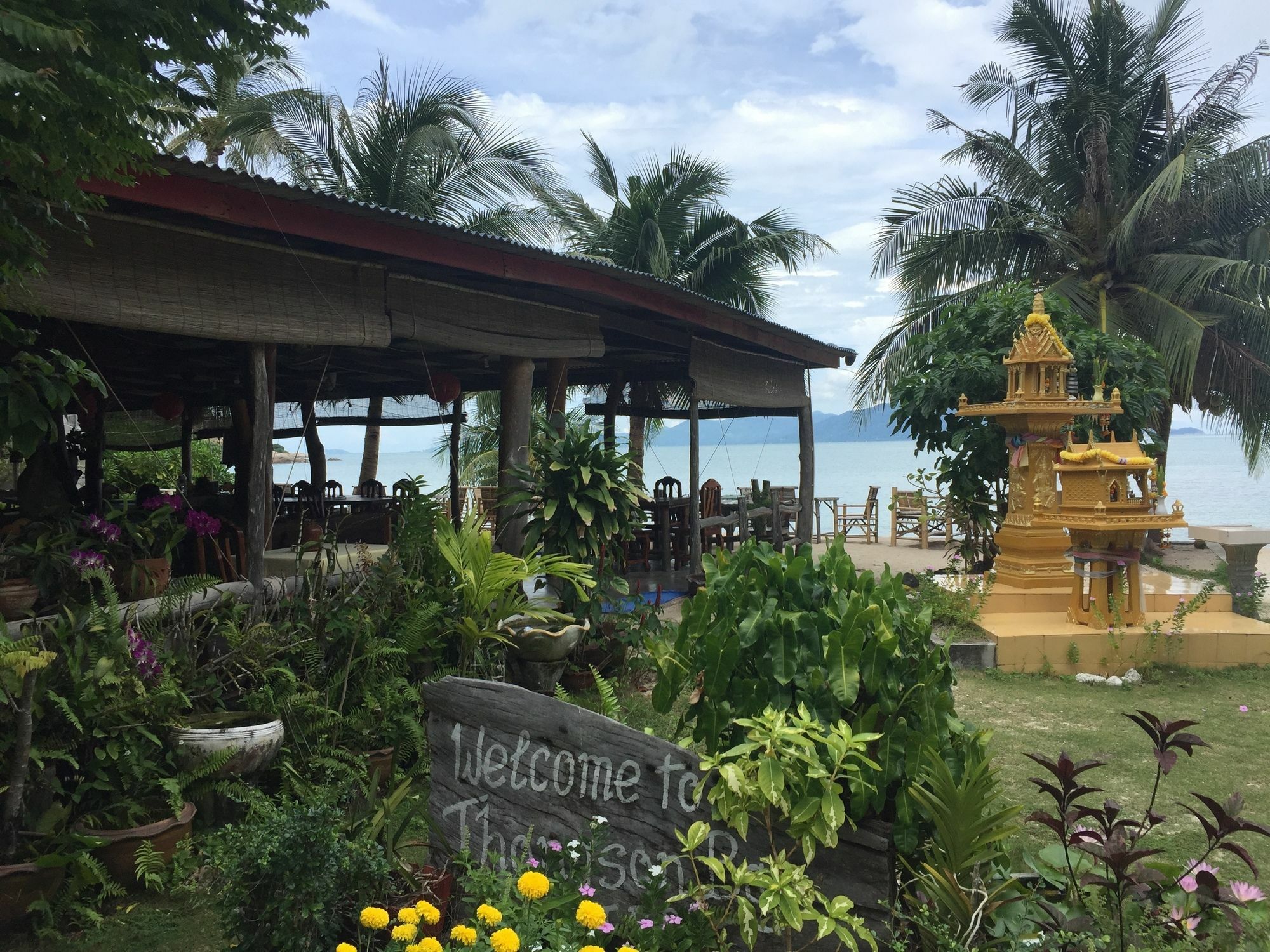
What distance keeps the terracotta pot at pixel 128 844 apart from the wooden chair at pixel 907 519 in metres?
14.8

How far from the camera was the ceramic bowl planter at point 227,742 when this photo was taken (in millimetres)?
3848

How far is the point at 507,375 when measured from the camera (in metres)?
7.44

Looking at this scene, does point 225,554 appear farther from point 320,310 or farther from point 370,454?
point 370,454

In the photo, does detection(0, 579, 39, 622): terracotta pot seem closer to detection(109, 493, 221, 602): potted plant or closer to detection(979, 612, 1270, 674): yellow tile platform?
detection(109, 493, 221, 602): potted plant

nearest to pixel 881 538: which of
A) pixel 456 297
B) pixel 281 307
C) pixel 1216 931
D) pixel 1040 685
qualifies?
pixel 1040 685

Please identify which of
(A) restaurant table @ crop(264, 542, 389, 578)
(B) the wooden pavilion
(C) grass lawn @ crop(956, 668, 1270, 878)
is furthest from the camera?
(A) restaurant table @ crop(264, 542, 389, 578)

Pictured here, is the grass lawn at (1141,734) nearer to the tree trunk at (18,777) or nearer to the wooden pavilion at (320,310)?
the tree trunk at (18,777)

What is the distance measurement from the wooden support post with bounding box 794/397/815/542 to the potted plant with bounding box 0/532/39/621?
27.8ft

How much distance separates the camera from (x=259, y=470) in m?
5.57

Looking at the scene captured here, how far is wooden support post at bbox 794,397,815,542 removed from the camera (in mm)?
11594

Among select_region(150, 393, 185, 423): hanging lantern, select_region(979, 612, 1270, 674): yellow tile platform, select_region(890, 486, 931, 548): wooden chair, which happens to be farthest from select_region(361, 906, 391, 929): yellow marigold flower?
select_region(890, 486, 931, 548): wooden chair

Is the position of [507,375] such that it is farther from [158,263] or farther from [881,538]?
[881,538]

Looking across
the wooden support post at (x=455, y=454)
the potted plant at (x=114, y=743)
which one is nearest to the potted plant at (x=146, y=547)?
the potted plant at (x=114, y=743)

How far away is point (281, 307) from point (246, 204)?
82 centimetres
